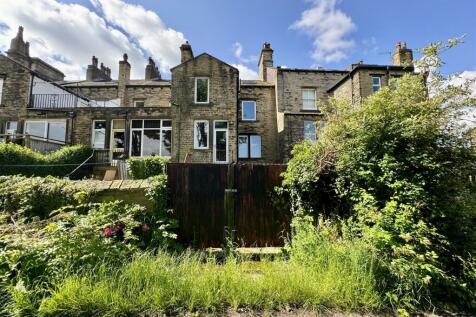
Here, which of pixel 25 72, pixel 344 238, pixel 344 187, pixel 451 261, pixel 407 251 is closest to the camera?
pixel 407 251

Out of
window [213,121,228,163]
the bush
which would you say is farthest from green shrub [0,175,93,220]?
window [213,121,228,163]

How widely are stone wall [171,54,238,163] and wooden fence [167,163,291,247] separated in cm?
1045

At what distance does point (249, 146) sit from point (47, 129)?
14533mm

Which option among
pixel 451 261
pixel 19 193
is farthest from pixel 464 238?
pixel 19 193

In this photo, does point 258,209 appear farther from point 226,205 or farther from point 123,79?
point 123,79

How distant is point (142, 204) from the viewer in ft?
19.1

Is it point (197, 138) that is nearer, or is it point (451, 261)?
point (451, 261)

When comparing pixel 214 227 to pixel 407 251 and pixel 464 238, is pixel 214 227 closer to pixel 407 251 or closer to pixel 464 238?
pixel 407 251

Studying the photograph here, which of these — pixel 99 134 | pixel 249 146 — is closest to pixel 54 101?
pixel 99 134

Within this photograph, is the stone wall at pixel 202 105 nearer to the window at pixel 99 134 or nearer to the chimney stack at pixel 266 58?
the window at pixel 99 134

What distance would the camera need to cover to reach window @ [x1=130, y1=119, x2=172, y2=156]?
17156 millimetres

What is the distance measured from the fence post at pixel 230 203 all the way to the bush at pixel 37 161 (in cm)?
978

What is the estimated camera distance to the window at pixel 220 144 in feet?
55.6

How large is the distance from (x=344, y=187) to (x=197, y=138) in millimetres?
12660
